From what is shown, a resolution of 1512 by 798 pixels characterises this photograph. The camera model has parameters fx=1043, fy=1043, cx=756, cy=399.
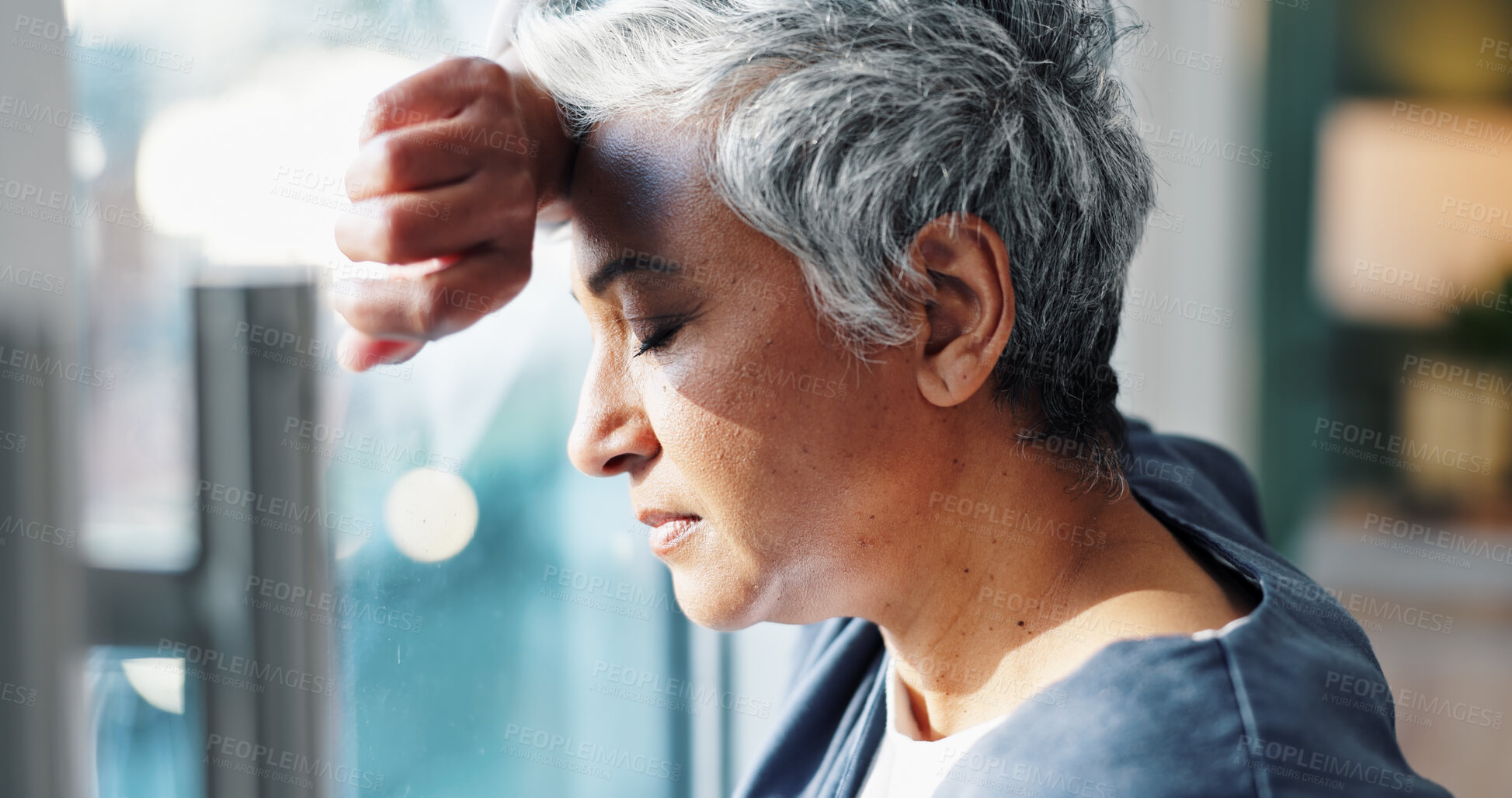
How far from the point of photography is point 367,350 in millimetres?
767

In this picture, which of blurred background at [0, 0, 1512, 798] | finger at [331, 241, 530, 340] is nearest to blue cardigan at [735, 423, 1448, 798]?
finger at [331, 241, 530, 340]

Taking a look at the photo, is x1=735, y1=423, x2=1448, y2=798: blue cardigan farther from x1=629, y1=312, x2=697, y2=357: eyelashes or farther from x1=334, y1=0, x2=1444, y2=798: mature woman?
x1=629, y1=312, x2=697, y2=357: eyelashes

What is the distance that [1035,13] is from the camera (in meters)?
0.88

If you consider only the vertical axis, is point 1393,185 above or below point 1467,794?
above

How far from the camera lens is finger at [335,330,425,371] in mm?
763

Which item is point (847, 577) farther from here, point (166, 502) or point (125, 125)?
point (125, 125)

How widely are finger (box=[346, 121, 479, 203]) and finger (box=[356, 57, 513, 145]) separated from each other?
0.04 ft

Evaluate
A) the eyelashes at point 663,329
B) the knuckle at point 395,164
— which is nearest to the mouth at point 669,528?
the eyelashes at point 663,329

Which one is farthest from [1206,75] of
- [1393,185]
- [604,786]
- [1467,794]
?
[604,786]

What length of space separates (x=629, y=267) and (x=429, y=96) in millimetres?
196

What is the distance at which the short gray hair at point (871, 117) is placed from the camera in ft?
2.64

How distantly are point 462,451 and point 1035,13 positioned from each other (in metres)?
0.77

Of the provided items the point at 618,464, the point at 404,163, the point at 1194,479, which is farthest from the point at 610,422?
the point at 1194,479

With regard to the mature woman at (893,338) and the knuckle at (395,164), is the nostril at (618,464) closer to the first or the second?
the mature woman at (893,338)
